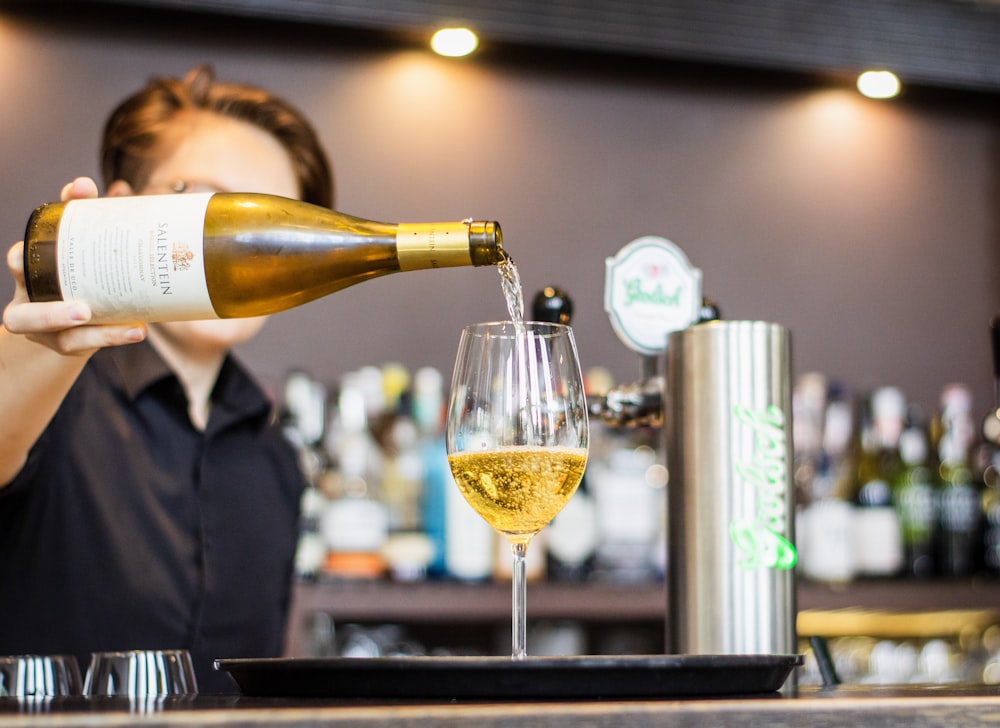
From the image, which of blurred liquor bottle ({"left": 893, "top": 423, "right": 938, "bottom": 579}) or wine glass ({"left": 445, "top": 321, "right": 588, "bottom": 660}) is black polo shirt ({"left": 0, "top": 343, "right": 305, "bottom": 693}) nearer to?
wine glass ({"left": 445, "top": 321, "right": 588, "bottom": 660})

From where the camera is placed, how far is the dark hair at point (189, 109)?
56.6 inches

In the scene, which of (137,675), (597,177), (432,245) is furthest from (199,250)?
(597,177)

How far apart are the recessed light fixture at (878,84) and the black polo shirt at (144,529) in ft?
4.36

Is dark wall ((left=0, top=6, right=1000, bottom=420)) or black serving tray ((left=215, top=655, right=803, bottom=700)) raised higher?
dark wall ((left=0, top=6, right=1000, bottom=420))

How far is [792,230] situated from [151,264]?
70.0 inches

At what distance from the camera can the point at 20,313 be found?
79 centimetres

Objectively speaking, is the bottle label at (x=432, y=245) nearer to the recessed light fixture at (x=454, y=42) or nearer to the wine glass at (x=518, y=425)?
the wine glass at (x=518, y=425)

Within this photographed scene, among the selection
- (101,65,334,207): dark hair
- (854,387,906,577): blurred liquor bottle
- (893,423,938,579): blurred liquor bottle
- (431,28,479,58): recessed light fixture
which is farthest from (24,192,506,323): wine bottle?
(893,423,938,579): blurred liquor bottle

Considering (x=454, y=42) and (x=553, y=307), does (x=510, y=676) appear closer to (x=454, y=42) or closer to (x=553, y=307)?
(x=553, y=307)

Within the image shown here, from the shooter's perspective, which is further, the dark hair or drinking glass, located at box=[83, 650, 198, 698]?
the dark hair

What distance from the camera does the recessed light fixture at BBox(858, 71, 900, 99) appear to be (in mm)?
2225

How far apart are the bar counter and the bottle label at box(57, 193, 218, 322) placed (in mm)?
291

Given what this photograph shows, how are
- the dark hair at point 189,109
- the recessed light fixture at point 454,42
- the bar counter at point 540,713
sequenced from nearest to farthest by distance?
the bar counter at point 540,713 → the dark hair at point 189,109 → the recessed light fixture at point 454,42

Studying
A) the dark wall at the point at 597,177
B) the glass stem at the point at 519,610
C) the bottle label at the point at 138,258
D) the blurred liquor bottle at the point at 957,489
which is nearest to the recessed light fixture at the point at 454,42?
the dark wall at the point at 597,177
